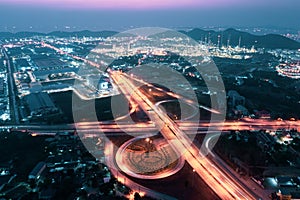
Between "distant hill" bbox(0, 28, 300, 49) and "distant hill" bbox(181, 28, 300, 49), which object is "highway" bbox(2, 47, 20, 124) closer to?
"distant hill" bbox(0, 28, 300, 49)

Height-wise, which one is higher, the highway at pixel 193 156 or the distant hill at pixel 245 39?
the distant hill at pixel 245 39

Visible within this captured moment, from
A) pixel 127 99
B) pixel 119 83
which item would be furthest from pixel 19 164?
pixel 119 83

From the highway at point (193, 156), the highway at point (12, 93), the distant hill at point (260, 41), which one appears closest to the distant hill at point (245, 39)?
the distant hill at point (260, 41)

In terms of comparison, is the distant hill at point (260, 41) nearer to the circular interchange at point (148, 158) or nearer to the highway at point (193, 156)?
the highway at point (193, 156)

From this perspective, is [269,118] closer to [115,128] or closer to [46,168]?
[115,128]

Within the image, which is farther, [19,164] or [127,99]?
[127,99]

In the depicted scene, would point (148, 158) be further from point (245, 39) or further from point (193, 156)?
point (245, 39)
